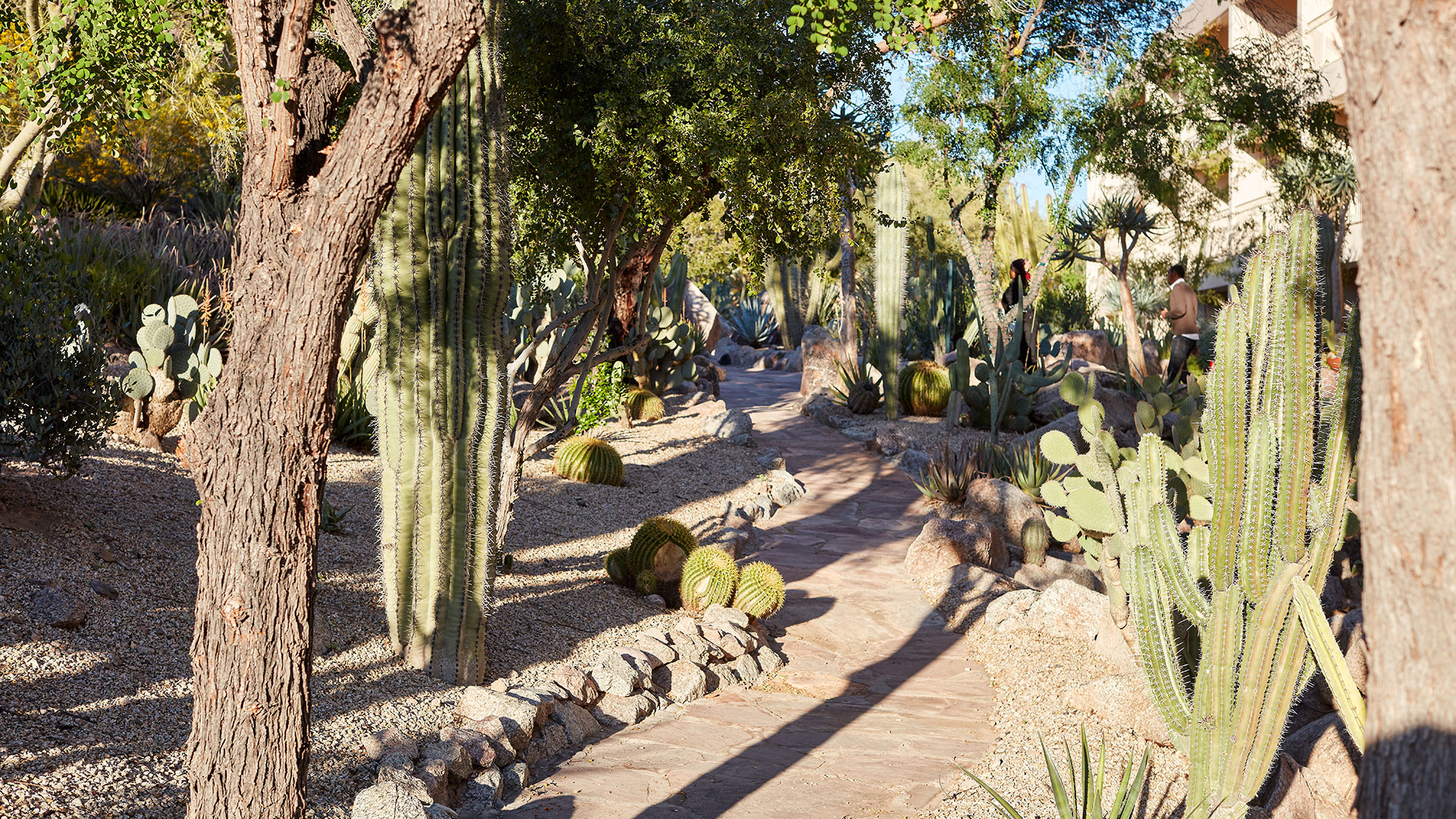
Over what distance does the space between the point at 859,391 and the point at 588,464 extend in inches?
192

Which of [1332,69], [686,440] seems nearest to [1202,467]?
[686,440]

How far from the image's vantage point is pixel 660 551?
596 cm

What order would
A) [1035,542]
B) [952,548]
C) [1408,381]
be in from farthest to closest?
[1035,542] < [952,548] < [1408,381]

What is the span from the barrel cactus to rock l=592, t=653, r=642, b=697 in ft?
4.48

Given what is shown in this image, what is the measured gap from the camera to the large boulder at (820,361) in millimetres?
14195

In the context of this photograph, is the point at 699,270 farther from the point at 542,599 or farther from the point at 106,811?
the point at 106,811

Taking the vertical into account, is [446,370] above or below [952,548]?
above

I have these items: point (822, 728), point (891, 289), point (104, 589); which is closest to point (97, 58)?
point (104, 589)

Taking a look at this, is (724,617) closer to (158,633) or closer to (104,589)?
(158,633)

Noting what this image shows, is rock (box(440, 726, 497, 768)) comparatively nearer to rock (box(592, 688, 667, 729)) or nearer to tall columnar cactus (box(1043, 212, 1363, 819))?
rock (box(592, 688, 667, 729))

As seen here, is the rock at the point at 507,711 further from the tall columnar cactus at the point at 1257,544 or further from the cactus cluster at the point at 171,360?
the cactus cluster at the point at 171,360

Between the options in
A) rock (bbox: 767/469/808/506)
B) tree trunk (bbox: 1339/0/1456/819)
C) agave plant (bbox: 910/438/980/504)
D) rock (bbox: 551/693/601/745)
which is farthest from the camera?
rock (bbox: 767/469/808/506)

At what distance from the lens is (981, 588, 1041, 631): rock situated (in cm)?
576

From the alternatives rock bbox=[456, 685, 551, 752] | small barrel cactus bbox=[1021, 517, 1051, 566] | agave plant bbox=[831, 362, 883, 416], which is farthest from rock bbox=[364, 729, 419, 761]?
agave plant bbox=[831, 362, 883, 416]
